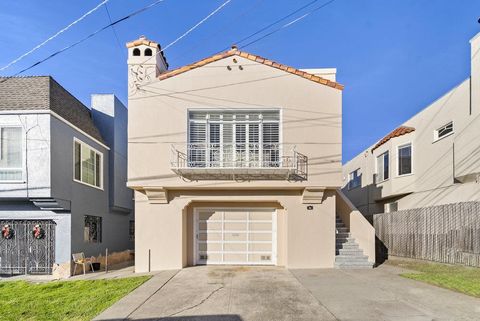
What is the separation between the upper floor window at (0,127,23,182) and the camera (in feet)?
36.8

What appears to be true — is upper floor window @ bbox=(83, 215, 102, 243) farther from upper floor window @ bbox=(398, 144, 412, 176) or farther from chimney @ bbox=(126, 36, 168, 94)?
upper floor window @ bbox=(398, 144, 412, 176)

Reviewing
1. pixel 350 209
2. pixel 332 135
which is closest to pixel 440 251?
pixel 350 209

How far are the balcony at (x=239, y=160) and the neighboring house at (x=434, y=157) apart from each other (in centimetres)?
701

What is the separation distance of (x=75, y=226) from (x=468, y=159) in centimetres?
1517

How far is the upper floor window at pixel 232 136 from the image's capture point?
439 inches

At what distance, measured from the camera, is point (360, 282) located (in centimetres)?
890

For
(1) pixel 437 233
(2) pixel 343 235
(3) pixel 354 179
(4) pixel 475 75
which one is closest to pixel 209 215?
(2) pixel 343 235

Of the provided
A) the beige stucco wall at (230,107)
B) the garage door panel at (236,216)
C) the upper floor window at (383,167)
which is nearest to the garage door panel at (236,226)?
the garage door panel at (236,216)

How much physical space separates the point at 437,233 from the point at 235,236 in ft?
24.6

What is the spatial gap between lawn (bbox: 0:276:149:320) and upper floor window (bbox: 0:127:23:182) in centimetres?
350

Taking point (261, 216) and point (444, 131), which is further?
point (444, 131)

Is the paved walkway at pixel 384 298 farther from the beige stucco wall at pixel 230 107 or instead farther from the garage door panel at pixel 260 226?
the garage door panel at pixel 260 226

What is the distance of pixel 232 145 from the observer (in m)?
11.2

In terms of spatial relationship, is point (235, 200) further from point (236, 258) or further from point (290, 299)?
point (290, 299)
